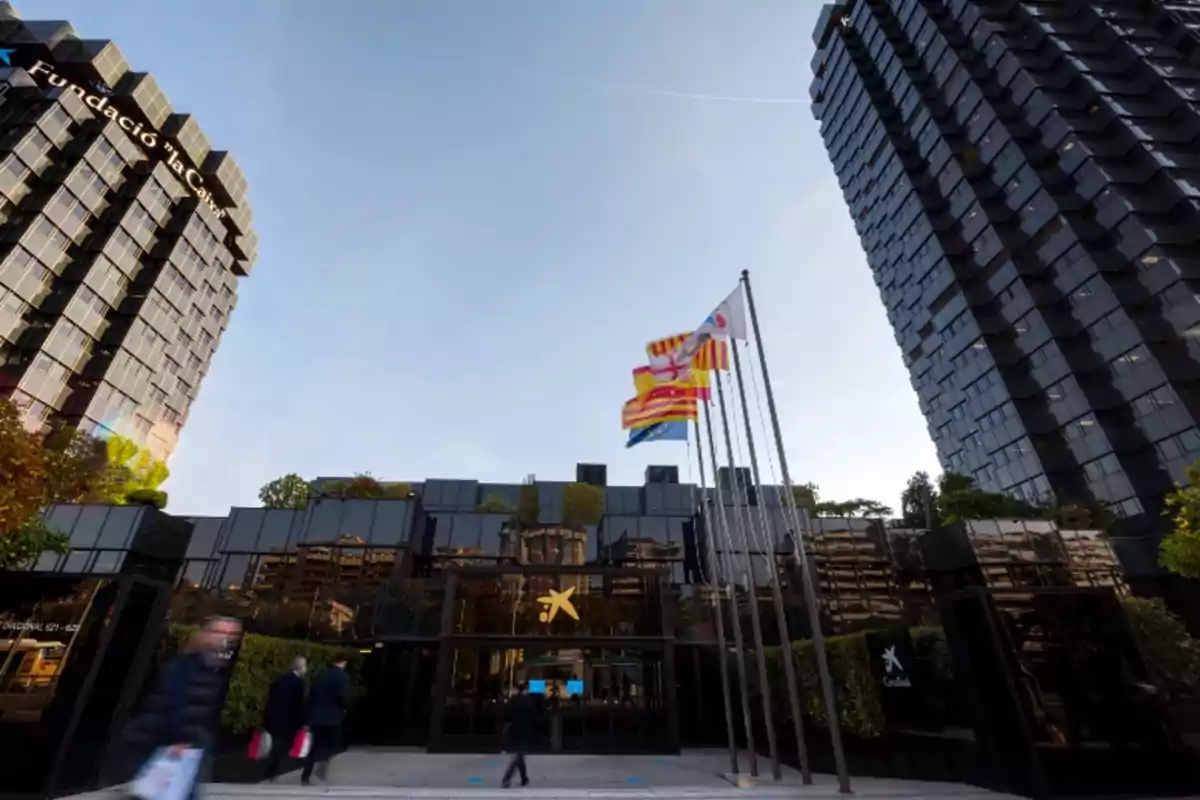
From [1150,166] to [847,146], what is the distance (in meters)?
39.4

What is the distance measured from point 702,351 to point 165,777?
513 inches

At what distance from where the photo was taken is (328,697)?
9.46 m

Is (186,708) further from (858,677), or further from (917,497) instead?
(917,497)

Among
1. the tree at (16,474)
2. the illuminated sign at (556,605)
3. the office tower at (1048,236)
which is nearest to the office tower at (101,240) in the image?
the tree at (16,474)

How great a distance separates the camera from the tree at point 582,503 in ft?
219

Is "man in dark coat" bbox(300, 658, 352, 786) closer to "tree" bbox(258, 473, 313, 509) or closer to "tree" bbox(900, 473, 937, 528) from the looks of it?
"tree" bbox(258, 473, 313, 509)

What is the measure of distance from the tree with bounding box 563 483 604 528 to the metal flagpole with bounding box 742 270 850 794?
182ft

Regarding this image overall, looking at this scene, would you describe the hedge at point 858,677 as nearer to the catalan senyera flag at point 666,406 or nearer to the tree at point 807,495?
the catalan senyera flag at point 666,406

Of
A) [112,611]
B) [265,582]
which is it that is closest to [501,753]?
[112,611]

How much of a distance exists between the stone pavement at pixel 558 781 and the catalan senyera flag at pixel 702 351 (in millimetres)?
9236

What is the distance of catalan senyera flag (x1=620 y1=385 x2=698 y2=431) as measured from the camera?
50.2ft

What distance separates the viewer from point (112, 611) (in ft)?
29.5

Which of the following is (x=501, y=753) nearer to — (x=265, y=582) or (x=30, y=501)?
(x=30, y=501)

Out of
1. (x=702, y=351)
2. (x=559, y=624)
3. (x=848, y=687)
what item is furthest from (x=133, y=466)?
(x=848, y=687)
